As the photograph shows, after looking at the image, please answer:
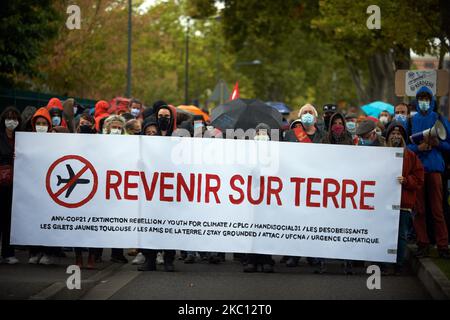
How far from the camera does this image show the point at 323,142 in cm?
1398

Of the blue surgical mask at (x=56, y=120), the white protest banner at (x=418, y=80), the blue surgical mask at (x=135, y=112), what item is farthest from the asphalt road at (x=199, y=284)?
the blue surgical mask at (x=135, y=112)

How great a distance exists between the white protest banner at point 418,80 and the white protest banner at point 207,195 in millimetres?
4908

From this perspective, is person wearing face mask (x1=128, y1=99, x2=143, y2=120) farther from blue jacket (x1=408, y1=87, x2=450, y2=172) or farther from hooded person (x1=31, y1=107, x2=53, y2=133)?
blue jacket (x1=408, y1=87, x2=450, y2=172)

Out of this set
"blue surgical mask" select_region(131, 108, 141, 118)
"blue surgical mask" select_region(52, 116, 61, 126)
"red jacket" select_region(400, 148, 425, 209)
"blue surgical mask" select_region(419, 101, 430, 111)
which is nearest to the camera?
"red jacket" select_region(400, 148, 425, 209)

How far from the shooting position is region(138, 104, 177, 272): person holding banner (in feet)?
42.9

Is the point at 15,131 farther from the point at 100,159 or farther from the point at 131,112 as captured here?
the point at 131,112

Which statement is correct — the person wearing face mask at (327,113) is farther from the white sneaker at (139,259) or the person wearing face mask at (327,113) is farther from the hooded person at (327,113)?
the white sneaker at (139,259)

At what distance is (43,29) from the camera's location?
27.7 meters

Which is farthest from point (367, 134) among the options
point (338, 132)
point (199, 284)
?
point (199, 284)

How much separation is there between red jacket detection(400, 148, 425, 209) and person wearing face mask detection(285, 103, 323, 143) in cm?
171

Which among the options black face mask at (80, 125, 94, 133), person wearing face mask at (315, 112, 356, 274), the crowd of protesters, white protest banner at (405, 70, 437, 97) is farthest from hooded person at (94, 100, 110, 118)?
person wearing face mask at (315, 112, 356, 274)

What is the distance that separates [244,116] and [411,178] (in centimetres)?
416

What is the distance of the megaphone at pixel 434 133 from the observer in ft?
44.7

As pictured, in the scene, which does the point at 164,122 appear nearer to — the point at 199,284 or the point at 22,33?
the point at 199,284
